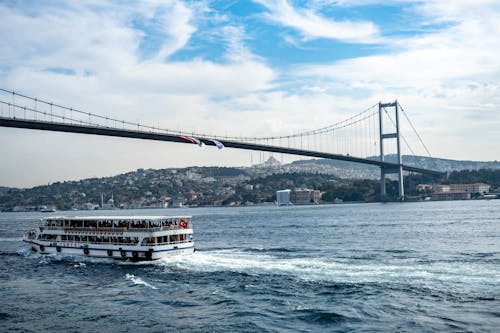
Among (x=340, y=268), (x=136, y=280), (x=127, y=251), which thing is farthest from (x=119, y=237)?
(x=340, y=268)

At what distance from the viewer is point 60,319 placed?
18750 millimetres

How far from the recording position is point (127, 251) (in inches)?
1240

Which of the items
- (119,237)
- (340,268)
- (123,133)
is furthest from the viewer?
(123,133)

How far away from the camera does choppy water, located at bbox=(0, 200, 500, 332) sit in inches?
688

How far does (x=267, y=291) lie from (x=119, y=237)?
1347cm

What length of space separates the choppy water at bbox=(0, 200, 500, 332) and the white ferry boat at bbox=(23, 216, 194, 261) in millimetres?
778

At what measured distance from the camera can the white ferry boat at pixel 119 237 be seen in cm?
3098

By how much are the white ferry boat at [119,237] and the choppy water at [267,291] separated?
0.78 m

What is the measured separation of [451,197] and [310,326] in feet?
434

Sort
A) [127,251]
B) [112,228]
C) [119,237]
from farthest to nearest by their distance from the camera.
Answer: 1. [112,228]
2. [119,237]
3. [127,251]

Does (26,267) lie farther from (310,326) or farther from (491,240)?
(491,240)

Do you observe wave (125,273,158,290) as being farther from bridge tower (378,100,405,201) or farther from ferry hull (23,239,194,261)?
bridge tower (378,100,405,201)

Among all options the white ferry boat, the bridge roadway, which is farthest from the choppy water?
the bridge roadway

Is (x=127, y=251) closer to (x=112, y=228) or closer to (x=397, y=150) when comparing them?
(x=112, y=228)
